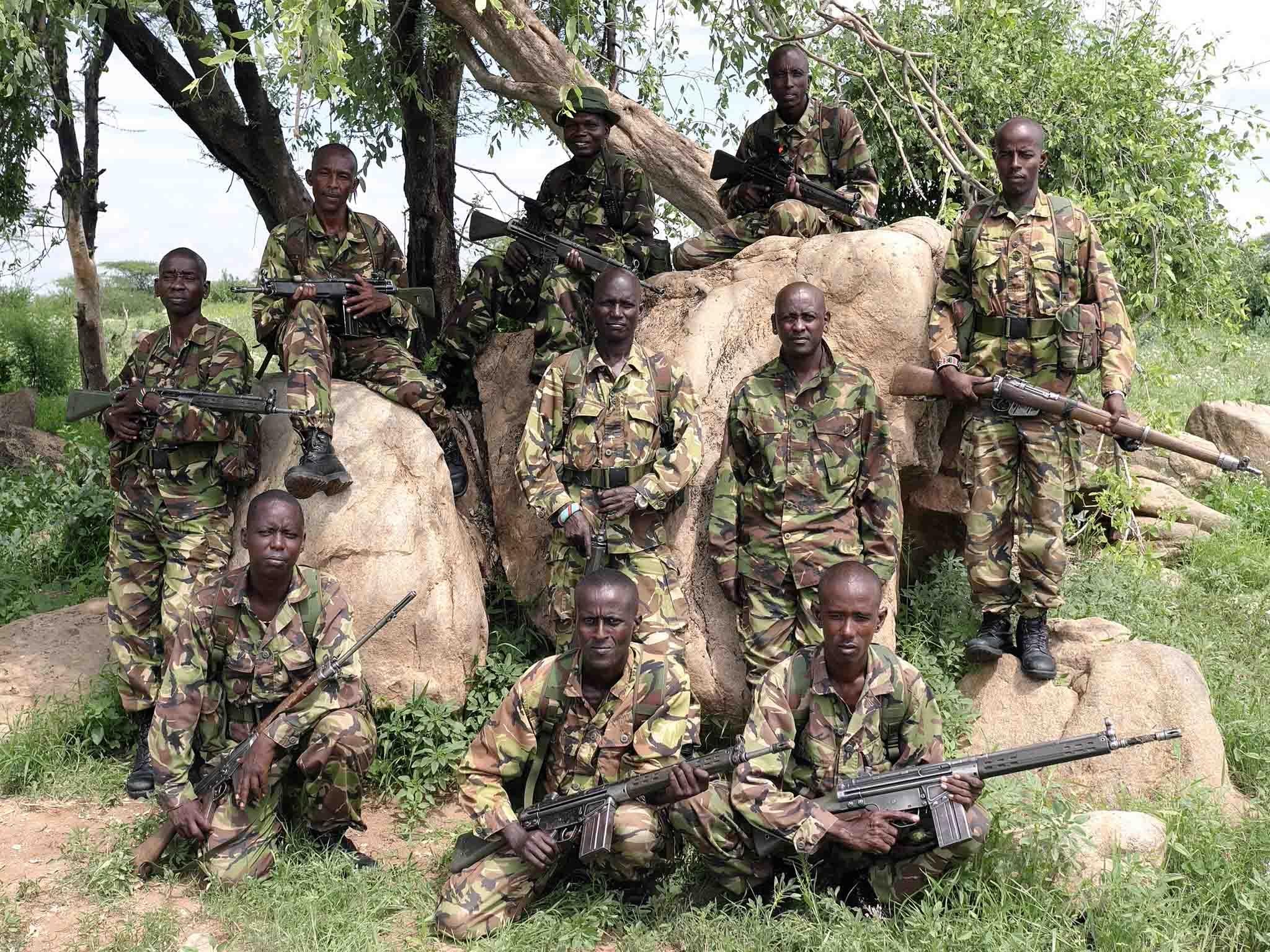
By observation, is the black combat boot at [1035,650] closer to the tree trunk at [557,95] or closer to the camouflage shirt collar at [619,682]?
the camouflage shirt collar at [619,682]

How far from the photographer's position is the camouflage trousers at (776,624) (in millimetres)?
6145

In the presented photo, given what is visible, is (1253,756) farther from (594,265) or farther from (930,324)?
(594,265)

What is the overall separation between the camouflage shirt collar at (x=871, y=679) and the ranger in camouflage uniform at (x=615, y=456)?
1.11m

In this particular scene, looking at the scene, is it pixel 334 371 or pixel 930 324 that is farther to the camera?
pixel 334 371

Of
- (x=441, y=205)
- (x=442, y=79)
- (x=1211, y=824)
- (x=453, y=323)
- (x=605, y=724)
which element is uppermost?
(x=442, y=79)

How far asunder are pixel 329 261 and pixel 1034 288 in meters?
4.04

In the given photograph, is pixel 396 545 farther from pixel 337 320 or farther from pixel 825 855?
pixel 825 855

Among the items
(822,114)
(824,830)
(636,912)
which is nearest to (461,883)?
(636,912)

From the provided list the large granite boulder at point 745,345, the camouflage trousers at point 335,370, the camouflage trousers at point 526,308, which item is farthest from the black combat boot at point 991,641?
the camouflage trousers at point 335,370

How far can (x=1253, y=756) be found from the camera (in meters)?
6.14

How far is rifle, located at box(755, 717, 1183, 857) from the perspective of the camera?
15.3 ft

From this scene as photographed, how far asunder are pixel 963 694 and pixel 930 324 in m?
2.02

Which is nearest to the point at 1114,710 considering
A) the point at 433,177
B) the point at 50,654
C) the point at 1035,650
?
the point at 1035,650

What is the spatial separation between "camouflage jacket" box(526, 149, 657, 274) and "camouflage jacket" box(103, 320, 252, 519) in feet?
7.12
